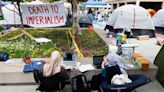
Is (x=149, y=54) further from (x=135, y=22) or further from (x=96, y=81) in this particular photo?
(x=135, y=22)

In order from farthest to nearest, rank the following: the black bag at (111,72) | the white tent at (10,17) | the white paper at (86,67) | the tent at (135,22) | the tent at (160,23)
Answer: the white tent at (10,17) < the tent at (160,23) < the tent at (135,22) < the white paper at (86,67) < the black bag at (111,72)

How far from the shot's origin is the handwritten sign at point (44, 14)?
10.3m

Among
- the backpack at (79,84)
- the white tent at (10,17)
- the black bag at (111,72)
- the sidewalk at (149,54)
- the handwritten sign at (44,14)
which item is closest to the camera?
the black bag at (111,72)

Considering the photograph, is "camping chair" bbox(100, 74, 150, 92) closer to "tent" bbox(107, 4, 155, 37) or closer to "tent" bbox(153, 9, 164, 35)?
"tent" bbox(107, 4, 155, 37)

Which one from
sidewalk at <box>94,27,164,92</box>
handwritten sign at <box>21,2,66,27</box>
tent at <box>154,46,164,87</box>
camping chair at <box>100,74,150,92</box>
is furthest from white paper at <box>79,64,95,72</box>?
handwritten sign at <box>21,2,66,27</box>

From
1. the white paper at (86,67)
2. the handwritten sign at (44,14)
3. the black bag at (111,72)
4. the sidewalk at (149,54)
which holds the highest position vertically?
the handwritten sign at (44,14)

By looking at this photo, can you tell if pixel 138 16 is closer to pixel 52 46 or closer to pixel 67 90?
pixel 52 46

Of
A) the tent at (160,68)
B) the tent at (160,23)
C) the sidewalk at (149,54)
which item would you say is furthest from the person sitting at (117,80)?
the tent at (160,23)

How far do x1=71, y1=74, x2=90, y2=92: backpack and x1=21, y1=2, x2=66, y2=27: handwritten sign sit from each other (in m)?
5.22

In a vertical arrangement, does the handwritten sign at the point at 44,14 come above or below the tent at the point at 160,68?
above

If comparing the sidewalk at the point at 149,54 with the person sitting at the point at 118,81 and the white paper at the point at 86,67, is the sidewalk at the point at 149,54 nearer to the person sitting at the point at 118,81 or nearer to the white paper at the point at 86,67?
the person sitting at the point at 118,81

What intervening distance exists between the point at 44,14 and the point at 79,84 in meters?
5.41

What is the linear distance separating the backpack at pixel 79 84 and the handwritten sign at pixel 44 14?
5.22 meters

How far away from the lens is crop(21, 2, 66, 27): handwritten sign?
10273 mm
